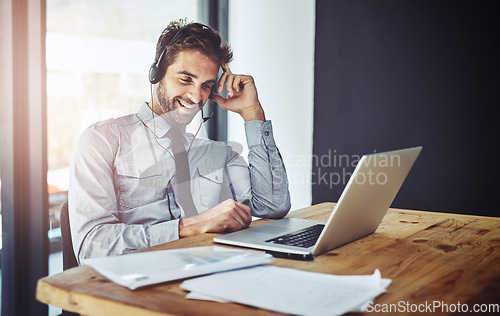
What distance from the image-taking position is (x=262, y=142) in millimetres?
2084

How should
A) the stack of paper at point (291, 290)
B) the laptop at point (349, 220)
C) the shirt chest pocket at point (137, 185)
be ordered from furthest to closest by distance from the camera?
the shirt chest pocket at point (137, 185), the laptop at point (349, 220), the stack of paper at point (291, 290)

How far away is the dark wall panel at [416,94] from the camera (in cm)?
260

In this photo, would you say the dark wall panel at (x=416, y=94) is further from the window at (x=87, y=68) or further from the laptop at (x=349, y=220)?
the laptop at (x=349, y=220)

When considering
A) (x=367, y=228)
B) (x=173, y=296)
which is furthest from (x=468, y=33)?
(x=173, y=296)

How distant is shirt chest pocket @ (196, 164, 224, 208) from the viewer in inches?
88.4

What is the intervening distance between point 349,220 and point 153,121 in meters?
1.13

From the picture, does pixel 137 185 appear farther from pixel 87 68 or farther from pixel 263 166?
pixel 87 68

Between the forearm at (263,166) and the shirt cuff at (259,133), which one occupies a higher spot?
the shirt cuff at (259,133)

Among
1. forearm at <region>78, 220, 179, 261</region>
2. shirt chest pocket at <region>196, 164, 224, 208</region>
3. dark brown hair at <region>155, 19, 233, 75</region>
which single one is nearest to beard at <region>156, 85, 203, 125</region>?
dark brown hair at <region>155, 19, 233, 75</region>

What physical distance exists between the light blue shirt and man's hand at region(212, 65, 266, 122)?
0.06 meters

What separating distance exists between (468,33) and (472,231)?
1.46m

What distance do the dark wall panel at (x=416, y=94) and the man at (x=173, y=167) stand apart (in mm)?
1047

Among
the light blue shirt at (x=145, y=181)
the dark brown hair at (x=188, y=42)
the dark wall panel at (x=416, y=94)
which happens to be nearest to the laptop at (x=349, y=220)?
the light blue shirt at (x=145, y=181)

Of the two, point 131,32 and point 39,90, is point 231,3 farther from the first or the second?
point 39,90
